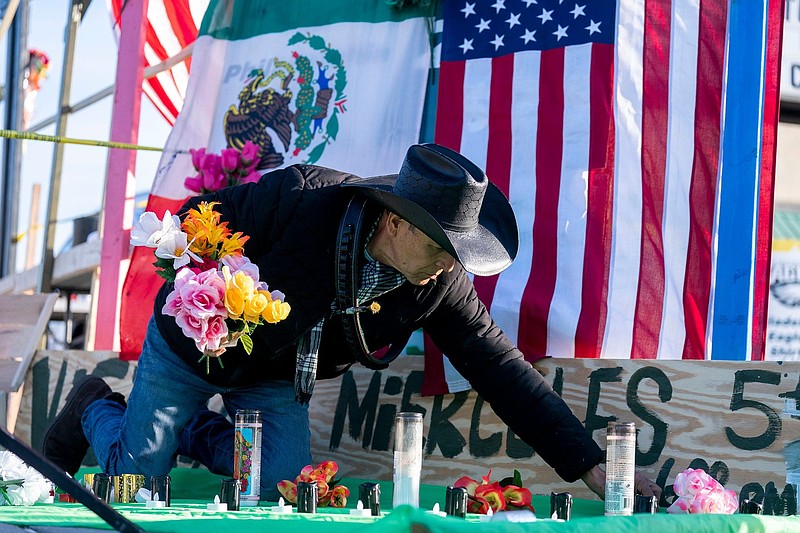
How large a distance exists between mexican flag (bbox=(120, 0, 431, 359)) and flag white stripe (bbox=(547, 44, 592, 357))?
34.6 inches

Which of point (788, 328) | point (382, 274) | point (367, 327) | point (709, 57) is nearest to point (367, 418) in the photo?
point (367, 327)

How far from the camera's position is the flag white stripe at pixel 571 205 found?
4.47 metres

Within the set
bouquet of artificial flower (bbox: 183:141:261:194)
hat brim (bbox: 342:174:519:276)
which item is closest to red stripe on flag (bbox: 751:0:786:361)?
hat brim (bbox: 342:174:519:276)

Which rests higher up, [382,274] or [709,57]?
[709,57]

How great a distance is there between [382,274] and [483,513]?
0.93 metres

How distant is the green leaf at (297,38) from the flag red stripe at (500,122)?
1461 millimetres

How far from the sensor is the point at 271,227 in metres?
3.75

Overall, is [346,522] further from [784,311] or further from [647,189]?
[784,311]

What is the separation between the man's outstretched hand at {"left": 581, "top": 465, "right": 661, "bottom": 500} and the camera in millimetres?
3691

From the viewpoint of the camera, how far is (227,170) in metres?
5.80

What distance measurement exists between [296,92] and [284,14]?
543 millimetres

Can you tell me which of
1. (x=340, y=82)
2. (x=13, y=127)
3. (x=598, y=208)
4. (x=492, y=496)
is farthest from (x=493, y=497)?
(x=13, y=127)

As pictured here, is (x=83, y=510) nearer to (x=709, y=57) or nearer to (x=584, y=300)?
(x=584, y=300)

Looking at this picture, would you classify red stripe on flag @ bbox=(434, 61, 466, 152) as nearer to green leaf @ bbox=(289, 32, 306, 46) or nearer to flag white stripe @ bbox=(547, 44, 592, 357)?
flag white stripe @ bbox=(547, 44, 592, 357)
